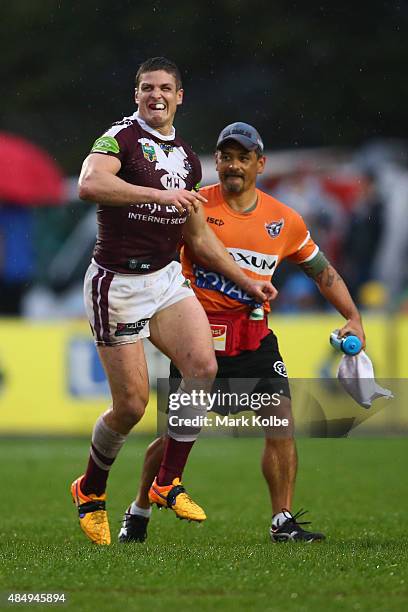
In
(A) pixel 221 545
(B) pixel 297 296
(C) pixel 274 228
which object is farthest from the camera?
(B) pixel 297 296

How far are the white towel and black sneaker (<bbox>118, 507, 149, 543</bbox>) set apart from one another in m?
1.36

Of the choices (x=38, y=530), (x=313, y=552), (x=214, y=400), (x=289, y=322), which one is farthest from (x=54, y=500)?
(x=289, y=322)

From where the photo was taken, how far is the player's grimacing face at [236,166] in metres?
6.84

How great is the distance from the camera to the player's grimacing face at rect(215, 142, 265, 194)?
684cm

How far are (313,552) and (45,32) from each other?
11.8 metres

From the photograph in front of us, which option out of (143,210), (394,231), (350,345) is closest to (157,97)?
(143,210)

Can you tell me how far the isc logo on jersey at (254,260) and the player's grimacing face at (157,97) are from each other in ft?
2.92

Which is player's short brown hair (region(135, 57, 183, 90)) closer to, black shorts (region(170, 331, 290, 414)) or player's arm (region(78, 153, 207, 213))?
player's arm (region(78, 153, 207, 213))

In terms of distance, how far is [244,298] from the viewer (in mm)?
6883

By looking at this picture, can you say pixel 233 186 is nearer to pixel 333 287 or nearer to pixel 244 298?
pixel 244 298

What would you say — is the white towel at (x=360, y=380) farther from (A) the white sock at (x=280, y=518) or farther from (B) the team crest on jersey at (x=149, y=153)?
(B) the team crest on jersey at (x=149, y=153)

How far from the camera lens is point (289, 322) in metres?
13.4

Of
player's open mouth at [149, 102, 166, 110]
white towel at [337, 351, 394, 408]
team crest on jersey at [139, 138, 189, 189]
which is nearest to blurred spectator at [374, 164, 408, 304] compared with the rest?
white towel at [337, 351, 394, 408]

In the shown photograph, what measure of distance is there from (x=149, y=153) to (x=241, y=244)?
900mm
